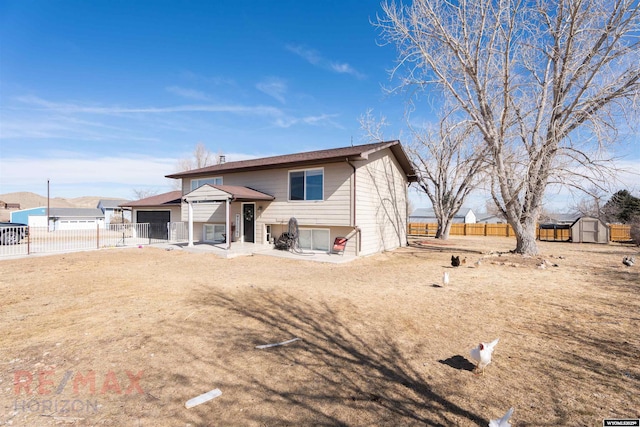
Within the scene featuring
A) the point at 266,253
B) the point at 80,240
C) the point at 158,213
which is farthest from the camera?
the point at 158,213

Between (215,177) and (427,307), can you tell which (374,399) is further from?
(215,177)

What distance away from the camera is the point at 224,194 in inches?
496

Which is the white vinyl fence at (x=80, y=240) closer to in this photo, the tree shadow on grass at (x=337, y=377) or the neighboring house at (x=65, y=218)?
the tree shadow on grass at (x=337, y=377)

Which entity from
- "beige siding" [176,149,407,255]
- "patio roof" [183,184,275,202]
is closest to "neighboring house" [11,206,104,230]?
"patio roof" [183,184,275,202]

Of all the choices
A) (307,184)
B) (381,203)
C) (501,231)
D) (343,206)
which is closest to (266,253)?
(307,184)

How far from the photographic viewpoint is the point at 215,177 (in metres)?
16.4

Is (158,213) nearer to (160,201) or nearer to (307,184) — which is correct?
(160,201)

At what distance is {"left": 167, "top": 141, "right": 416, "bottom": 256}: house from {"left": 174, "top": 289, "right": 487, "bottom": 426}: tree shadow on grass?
7.37 metres

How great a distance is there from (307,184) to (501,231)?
2245 cm

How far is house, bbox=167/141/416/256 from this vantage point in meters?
11.9

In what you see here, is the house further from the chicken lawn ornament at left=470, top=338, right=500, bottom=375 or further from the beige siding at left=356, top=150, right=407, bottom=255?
the chicken lawn ornament at left=470, top=338, right=500, bottom=375

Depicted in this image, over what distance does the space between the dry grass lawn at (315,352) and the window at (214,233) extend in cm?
808

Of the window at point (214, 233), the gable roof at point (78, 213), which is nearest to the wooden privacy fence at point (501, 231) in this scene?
the window at point (214, 233)

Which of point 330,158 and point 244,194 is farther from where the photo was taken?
point 244,194
